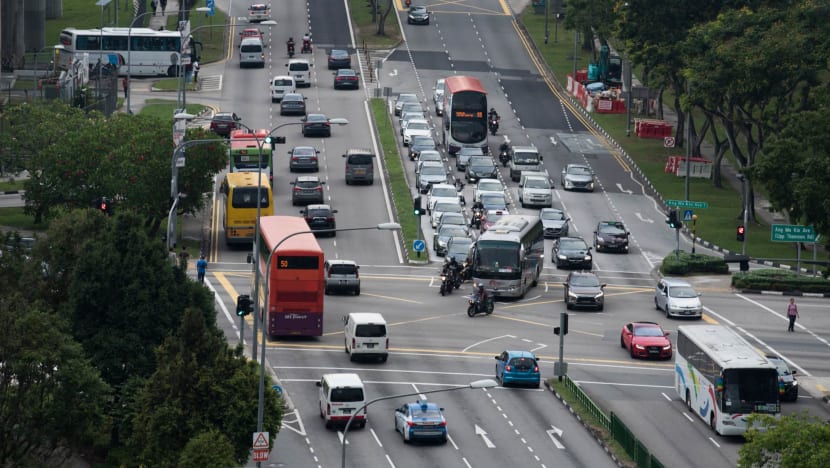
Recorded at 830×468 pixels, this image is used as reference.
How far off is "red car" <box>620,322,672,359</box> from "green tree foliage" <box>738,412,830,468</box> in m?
22.5

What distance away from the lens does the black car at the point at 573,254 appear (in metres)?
82.0

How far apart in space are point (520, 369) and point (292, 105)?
2255 inches

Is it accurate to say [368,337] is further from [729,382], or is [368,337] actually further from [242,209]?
[242,209]

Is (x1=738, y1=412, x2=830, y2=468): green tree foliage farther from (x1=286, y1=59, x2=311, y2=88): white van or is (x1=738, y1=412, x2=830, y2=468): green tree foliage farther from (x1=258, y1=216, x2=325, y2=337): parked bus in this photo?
(x1=286, y1=59, x2=311, y2=88): white van

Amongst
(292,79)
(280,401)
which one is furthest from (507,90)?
(280,401)

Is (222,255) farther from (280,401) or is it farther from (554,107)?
(554,107)

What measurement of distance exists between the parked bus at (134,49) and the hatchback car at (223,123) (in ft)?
74.7

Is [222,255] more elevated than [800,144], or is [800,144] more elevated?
[800,144]

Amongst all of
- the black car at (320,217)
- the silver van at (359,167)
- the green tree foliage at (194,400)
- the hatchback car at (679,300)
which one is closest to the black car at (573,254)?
the hatchback car at (679,300)

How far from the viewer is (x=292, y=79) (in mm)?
120000

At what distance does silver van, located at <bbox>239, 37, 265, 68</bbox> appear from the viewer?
130375 millimetres

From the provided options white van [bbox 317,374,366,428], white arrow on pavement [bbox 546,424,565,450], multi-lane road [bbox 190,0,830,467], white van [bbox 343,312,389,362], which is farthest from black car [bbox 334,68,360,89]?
white arrow on pavement [bbox 546,424,565,450]

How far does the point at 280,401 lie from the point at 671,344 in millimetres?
22076

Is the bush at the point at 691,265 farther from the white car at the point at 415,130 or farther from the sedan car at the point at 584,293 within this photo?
the white car at the point at 415,130
